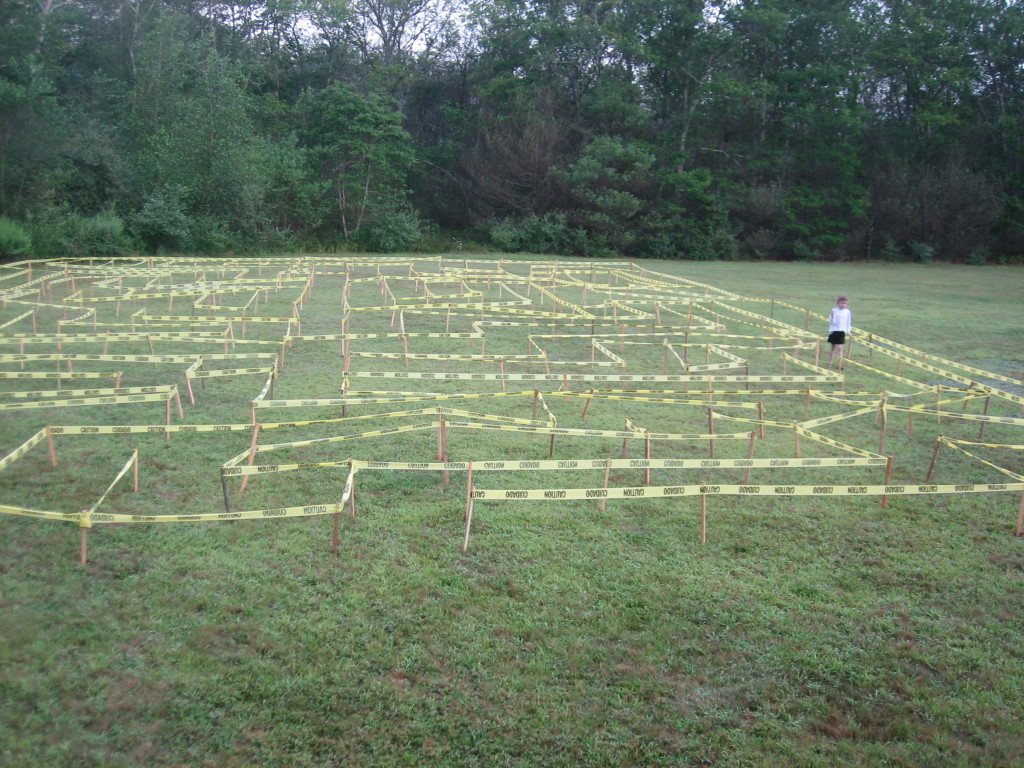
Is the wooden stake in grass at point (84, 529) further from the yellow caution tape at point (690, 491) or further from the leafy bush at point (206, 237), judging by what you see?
the leafy bush at point (206, 237)

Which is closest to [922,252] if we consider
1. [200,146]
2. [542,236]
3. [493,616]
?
[542,236]

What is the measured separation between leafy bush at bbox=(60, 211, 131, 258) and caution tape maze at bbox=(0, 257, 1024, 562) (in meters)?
7.61

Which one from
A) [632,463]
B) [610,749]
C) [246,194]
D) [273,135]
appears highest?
[273,135]

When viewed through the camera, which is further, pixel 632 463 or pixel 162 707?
pixel 632 463

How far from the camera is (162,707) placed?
14.6 feet

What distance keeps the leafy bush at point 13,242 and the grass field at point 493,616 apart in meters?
17.3

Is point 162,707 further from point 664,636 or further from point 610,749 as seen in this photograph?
point 664,636

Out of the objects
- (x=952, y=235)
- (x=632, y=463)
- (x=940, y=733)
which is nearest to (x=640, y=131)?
(x=952, y=235)

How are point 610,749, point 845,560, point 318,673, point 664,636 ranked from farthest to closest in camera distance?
point 845,560 → point 664,636 → point 318,673 → point 610,749

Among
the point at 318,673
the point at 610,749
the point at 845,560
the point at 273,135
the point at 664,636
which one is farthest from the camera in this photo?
the point at 273,135

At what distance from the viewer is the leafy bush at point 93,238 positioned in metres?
25.0

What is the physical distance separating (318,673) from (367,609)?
77cm

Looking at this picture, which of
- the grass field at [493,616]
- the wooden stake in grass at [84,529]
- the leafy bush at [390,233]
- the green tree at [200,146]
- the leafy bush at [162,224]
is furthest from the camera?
the leafy bush at [390,233]

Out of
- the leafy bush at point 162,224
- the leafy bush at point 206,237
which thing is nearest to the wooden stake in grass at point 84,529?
the leafy bush at point 162,224
